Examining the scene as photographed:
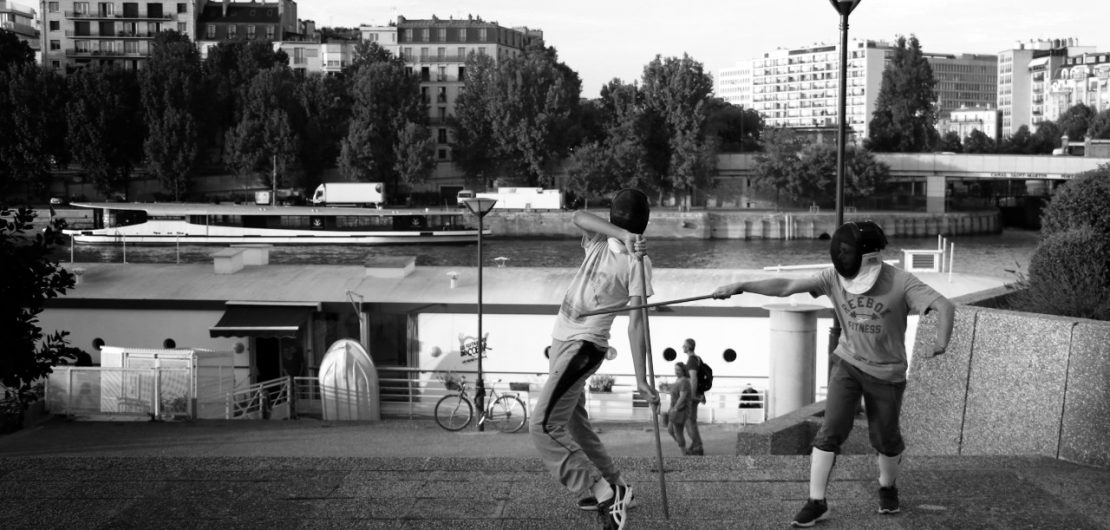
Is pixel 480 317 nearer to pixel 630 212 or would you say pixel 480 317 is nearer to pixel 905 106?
pixel 630 212

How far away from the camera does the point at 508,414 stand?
19.2 m

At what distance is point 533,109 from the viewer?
326ft

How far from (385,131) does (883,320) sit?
9224 centimetres

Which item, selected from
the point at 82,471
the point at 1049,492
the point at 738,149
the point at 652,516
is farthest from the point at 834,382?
the point at 738,149

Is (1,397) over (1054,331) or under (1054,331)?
under

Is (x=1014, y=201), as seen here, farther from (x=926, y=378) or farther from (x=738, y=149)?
(x=926, y=378)

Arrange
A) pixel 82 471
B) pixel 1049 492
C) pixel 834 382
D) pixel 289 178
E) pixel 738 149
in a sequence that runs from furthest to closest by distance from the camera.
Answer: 1. pixel 738 149
2. pixel 289 178
3. pixel 82 471
4. pixel 1049 492
5. pixel 834 382

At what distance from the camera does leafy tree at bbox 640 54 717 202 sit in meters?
95.6

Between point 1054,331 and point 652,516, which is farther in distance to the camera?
point 1054,331

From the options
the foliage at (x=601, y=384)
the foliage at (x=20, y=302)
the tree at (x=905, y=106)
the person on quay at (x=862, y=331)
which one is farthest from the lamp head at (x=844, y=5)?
the tree at (x=905, y=106)

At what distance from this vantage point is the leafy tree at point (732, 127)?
107 metres

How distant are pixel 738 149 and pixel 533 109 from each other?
64.6 ft

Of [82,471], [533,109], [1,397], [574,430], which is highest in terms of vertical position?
[533,109]

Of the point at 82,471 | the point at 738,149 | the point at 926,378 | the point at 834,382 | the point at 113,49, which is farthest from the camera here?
the point at 113,49
